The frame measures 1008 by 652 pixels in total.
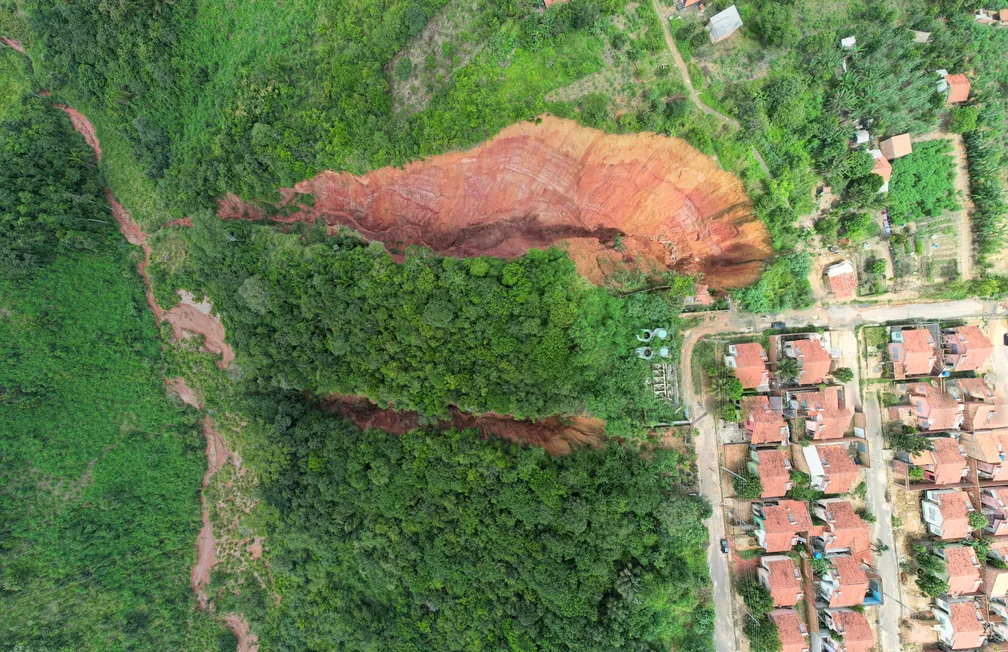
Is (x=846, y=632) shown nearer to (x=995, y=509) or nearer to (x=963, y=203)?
(x=995, y=509)

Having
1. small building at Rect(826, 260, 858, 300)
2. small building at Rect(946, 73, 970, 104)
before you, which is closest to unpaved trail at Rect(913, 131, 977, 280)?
small building at Rect(946, 73, 970, 104)

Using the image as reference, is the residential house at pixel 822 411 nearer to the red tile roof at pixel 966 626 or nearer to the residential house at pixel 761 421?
the residential house at pixel 761 421

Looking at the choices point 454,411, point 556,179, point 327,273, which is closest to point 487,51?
point 556,179

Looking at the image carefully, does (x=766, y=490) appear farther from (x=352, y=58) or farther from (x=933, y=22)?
(x=352, y=58)

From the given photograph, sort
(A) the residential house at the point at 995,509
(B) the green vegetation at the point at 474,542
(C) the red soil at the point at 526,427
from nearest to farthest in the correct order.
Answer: (B) the green vegetation at the point at 474,542, (A) the residential house at the point at 995,509, (C) the red soil at the point at 526,427

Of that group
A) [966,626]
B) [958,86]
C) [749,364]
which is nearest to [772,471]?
[749,364]

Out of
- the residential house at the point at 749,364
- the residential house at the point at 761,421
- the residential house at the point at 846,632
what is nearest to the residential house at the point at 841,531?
the residential house at the point at 846,632
